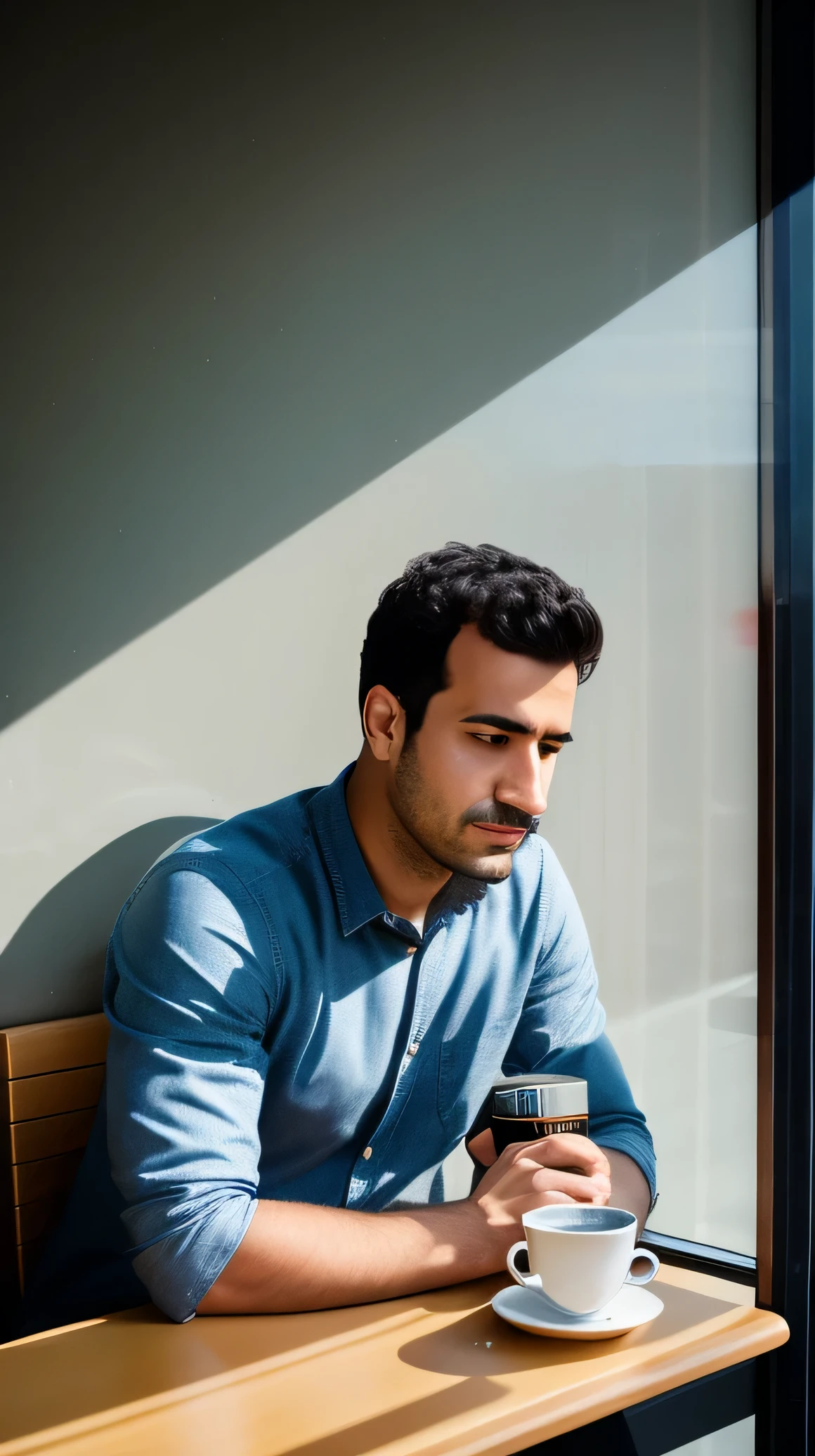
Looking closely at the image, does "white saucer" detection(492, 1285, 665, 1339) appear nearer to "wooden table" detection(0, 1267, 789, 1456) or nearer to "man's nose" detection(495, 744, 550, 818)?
"wooden table" detection(0, 1267, 789, 1456)

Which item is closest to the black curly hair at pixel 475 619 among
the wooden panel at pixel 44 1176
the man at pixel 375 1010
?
the man at pixel 375 1010

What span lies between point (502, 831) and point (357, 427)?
0.77m

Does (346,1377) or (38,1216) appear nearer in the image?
(346,1377)

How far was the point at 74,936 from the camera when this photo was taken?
170cm

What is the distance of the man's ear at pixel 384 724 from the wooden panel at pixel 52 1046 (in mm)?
567

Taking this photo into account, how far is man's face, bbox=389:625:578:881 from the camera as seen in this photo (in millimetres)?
1358

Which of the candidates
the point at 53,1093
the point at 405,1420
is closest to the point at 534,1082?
the point at 405,1420

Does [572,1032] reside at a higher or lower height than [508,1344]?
higher

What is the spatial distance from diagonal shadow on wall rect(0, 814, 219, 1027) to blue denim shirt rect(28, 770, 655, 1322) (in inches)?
11.3

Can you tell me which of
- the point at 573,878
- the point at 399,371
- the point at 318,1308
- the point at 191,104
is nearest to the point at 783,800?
the point at 573,878

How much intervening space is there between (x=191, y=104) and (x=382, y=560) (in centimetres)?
73

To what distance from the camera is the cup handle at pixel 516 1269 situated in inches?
40.4

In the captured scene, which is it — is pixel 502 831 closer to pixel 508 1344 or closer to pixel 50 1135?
pixel 508 1344

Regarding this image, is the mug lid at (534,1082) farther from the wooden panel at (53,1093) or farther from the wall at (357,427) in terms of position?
the wooden panel at (53,1093)
